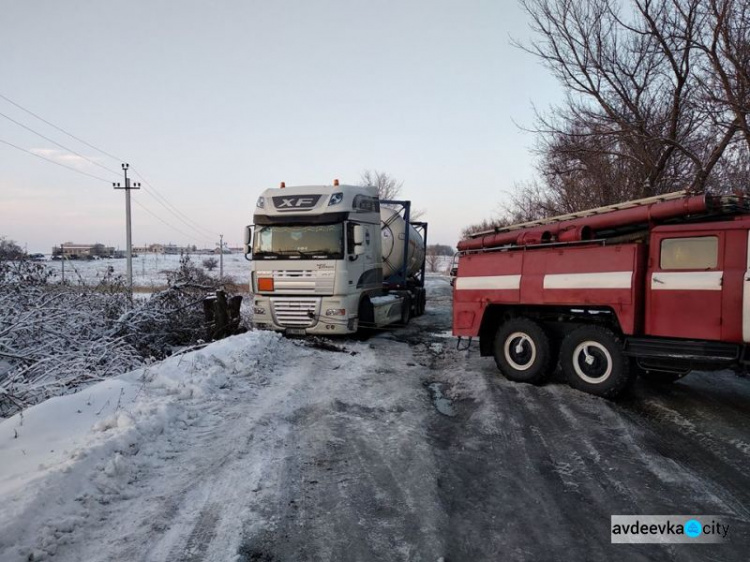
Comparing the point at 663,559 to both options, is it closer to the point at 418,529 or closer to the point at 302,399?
the point at 418,529

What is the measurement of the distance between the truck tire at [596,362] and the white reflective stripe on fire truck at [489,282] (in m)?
1.18

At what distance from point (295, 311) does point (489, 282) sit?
15.2 ft

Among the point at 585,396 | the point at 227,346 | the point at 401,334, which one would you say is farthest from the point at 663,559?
the point at 401,334

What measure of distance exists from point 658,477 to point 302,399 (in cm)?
409

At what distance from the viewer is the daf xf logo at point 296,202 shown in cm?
1054

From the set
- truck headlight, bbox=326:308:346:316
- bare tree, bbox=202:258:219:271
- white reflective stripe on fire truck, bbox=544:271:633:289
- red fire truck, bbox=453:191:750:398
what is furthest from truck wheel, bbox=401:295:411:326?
bare tree, bbox=202:258:219:271

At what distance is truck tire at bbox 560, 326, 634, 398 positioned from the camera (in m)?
6.24

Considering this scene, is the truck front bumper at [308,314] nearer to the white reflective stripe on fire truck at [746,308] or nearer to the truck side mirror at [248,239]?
the truck side mirror at [248,239]

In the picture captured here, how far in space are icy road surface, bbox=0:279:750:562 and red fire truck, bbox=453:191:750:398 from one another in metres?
0.65

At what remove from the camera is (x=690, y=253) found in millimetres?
5730

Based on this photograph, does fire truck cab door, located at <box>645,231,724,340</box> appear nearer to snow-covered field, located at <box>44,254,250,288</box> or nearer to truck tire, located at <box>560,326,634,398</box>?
truck tire, located at <box>560,326,634,398</box>

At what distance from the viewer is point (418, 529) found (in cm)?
324

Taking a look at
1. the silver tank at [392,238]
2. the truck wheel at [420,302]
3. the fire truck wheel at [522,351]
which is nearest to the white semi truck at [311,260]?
the silver tank at [392,238]

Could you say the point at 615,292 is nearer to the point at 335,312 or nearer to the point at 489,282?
the point at 489,282
